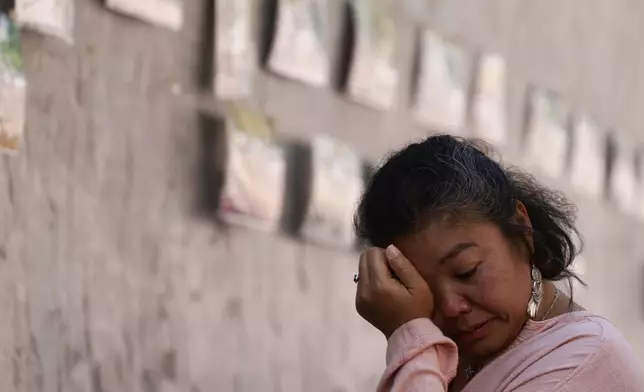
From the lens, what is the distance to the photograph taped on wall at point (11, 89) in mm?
1158

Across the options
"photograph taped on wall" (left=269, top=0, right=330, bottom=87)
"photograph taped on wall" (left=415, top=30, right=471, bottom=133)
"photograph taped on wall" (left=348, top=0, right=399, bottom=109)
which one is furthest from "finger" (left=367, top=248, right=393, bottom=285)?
"photograph taped on wall" (left=415, top=30, right=471, bottom=133)

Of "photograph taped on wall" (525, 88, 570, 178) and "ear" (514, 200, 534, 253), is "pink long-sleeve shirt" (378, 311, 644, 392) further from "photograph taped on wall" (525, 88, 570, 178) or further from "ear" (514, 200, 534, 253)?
"photograph taped on wall" (525, 88, 570, 178)

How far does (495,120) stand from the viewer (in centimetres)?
216

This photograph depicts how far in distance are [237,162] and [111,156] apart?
0.75 ft

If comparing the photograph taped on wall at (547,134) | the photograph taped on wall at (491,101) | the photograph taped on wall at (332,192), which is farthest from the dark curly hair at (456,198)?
the photograph taped on wall at (547,134)

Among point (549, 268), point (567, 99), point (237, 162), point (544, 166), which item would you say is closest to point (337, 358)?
point (237, 162)

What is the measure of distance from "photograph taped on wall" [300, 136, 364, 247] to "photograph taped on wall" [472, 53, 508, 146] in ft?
1.46

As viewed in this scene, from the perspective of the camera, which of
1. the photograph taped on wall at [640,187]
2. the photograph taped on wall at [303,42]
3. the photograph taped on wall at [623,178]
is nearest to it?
the photograph taped on wall at [303,42]

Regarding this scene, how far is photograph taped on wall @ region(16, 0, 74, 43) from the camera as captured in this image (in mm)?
1185

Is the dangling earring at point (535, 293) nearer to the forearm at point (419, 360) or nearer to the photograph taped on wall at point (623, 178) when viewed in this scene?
the forearm at point (419, 360)

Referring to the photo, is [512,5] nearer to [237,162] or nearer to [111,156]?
[237,162]

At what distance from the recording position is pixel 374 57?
71.0 inches

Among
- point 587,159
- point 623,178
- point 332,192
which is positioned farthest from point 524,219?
point 623,178

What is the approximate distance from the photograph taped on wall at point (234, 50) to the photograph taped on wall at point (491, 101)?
0.69 metres
